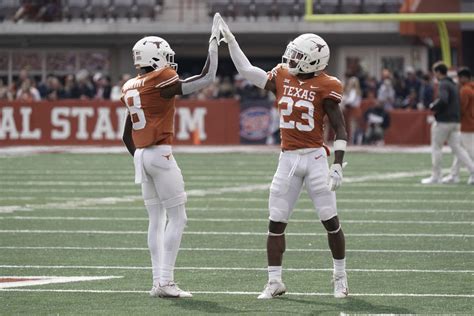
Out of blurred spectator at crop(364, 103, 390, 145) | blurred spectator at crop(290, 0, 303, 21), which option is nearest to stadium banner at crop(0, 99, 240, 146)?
blurred spectator at crop(364, 103, 390, 145)

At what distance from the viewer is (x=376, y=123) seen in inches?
1085

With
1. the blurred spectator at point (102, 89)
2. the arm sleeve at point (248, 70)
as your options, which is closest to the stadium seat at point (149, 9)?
the blurred spectator at point (102, 89)

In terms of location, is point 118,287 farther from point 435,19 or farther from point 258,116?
point 258,116

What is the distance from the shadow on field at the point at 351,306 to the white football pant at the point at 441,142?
9331 mm

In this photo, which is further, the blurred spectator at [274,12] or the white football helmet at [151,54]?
the blurred spectator at [274,12]

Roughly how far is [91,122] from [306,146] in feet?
65.2

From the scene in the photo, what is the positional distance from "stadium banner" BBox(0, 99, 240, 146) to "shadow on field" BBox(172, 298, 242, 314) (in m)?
19.2

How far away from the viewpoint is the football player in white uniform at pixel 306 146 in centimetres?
870

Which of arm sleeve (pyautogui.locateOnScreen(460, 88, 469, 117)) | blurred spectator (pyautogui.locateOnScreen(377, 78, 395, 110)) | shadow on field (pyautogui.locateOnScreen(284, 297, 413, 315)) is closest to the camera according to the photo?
shadow on field (pyautogui.locateOnScreen(284, 297, 413, 315))

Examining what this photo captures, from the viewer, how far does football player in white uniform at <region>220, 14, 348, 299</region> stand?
8.70 meters

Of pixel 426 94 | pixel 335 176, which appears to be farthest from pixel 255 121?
pixel 335 176

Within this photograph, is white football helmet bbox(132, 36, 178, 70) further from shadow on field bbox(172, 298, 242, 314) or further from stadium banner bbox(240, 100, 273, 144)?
stadium banner bbox(240, 100, 273, 144)

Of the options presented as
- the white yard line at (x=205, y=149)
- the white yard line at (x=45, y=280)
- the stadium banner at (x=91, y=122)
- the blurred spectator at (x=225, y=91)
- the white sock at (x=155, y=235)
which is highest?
the white sock at (x=155, y=235)

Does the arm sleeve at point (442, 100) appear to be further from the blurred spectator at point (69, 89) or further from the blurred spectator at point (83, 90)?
the blurred spectator at point (69, 89)
